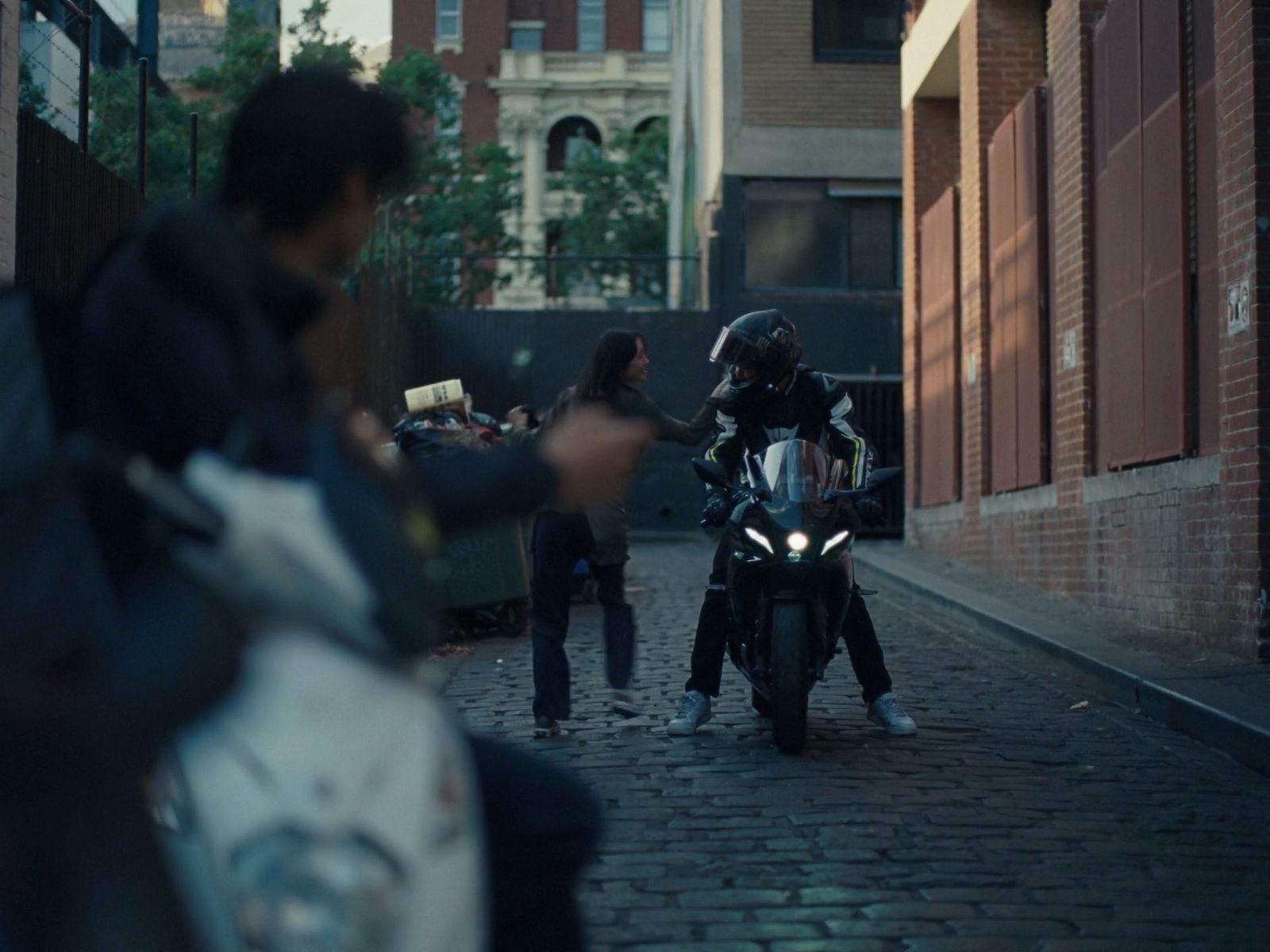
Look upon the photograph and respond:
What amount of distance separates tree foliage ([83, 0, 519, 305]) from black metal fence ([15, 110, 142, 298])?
206cm

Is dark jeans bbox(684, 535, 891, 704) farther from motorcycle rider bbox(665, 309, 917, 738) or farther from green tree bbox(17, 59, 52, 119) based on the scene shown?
green tree bbox(17, 59, 52, 119)

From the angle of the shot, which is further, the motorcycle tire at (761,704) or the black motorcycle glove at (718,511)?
the motorcycle tire at (761,704)

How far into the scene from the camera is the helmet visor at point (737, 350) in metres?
7.14

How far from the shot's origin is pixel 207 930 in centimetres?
172

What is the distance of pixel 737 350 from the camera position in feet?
23.5

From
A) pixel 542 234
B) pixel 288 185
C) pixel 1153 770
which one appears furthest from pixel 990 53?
pixel 542 234

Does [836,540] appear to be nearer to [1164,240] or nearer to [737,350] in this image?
[737,350]

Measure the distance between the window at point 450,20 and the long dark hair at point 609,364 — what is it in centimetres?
5041

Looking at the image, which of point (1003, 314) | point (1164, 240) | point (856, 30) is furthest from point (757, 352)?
point (856, 30)

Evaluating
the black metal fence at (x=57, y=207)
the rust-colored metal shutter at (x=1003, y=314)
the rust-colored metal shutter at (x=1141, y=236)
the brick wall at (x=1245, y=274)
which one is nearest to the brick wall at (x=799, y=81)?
the rust-colored metal shutter at (x=1003, y=314)

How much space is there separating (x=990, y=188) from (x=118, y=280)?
1603 cm

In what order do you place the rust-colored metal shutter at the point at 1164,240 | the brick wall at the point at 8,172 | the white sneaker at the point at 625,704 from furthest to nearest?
the rust-colored metal shutter at the point at 1164,240 → the brick wall at the point at 8,172 → the white sneaker at the point at 625,704

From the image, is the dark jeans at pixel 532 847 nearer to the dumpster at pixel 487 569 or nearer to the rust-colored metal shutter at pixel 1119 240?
the rust-colored metal shutter at pixel 1119 240

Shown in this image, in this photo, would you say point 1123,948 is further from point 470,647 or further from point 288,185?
point 470,647
